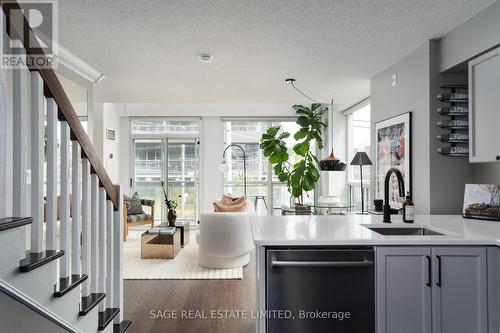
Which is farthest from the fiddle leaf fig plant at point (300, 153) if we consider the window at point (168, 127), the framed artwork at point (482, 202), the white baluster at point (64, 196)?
the white baluster at point (64, 196)

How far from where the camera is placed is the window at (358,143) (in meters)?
5.86

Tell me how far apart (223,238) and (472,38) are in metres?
3.24

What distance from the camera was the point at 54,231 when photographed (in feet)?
5.20

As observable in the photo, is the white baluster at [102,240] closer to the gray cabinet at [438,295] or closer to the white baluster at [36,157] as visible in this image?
the white baluster at [36,157]

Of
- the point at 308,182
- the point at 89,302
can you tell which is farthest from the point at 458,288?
the point at 308,182

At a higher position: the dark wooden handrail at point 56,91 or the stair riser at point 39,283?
the dark wooden handrail at point 56,91

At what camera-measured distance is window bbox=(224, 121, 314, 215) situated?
7.55 meters

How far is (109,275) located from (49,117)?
3.77 feet

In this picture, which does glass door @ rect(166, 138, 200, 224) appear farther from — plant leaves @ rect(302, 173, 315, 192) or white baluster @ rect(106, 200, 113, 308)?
white baluster @ rect(106, 200, 113, 308)

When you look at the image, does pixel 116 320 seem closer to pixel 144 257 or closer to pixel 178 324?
pixel 178 324

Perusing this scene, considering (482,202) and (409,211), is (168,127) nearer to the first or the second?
(409,211)

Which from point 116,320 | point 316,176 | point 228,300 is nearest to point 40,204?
point 116,320

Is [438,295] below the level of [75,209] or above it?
below

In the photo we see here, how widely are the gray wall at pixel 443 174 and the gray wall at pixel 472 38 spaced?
8.4 inches
